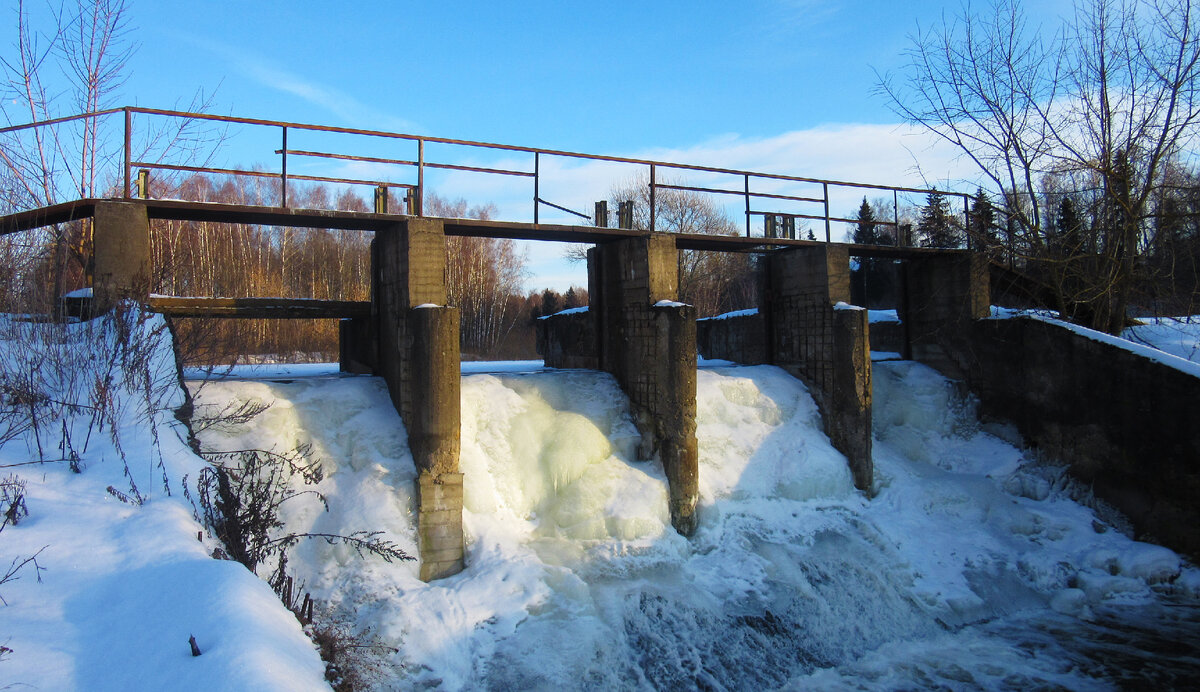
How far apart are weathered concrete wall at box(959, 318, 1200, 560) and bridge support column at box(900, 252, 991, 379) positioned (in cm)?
57

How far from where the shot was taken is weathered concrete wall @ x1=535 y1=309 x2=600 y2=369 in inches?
492

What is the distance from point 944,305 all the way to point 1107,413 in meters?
3.96

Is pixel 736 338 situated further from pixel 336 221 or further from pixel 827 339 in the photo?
pixel 336 221

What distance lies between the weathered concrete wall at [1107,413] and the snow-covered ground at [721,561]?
47 centimetres

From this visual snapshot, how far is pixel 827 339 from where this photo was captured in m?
12.6

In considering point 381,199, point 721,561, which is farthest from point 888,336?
point 381,199

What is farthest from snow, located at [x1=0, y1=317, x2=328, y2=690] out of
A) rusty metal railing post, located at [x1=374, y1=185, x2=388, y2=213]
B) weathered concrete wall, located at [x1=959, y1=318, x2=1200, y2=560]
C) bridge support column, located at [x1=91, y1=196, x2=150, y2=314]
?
weathered concrete wall, located at [x1=959, y1=318, x2=1200, y2=560]

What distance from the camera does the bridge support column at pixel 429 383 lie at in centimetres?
867

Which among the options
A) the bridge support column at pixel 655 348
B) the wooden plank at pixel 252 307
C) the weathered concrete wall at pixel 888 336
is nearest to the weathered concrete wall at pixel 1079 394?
the weathered concrete wall at pixel 888 336

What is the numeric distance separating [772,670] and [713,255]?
26.7 metres

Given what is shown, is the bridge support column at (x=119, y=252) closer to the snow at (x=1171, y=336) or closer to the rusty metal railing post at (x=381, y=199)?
the rusty metal railing post at (x=381, y=199)

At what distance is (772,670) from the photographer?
25.5 feet

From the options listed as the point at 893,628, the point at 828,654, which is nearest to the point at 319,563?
the point at 828,654

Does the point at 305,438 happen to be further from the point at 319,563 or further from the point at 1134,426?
the point at 1134,426
